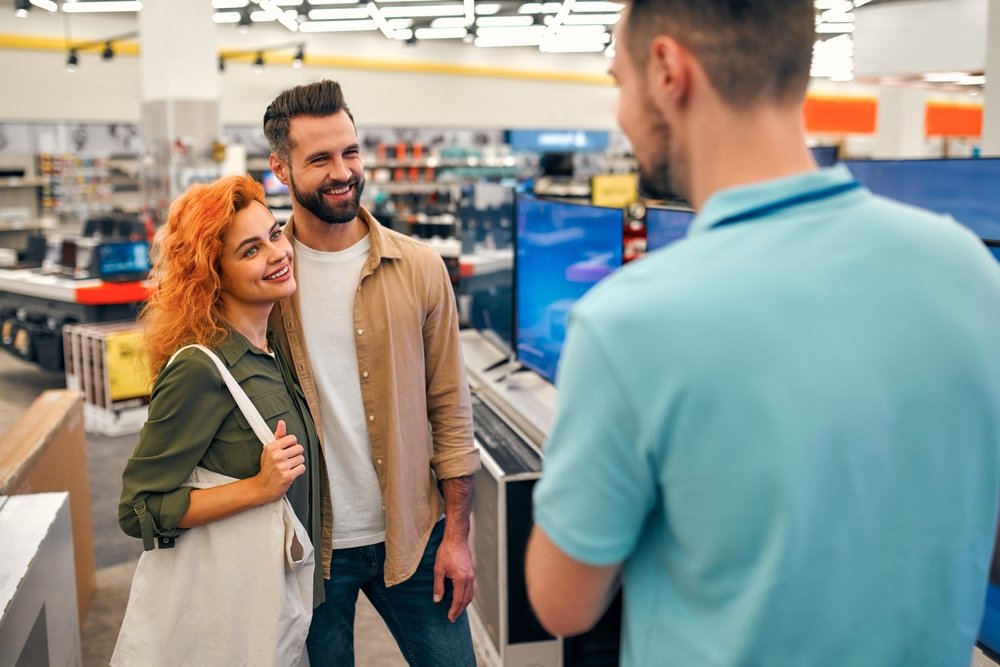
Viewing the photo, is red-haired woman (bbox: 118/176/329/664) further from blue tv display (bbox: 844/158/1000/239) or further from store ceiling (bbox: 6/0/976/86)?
store ceiling (bbox: 6/0/976/86)

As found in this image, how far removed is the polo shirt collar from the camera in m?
0.79

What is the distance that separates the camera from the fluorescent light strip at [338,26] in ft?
50.5

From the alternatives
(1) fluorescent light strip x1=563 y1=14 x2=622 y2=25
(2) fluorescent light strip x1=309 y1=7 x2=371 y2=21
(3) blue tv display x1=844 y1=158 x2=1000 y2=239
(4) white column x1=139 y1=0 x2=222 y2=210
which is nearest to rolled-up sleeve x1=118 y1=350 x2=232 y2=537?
(3) blue tv display x1=844 y1=158 x2=1000 y2=239

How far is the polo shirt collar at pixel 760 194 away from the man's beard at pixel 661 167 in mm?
77

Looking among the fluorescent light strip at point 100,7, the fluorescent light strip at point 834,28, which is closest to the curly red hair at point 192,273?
the fluorescent light strip at point 100,7

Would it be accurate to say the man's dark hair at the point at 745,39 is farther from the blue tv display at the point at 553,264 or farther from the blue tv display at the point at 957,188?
the blue tv display at the point at 957,188

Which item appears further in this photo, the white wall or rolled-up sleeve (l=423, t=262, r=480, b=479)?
the white wall

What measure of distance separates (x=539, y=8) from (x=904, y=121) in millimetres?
7258

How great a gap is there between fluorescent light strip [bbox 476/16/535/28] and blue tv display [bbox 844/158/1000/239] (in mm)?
12841

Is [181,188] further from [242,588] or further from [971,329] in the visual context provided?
[971,329]

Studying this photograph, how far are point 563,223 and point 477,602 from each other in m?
1.43

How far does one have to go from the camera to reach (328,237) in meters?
1.93

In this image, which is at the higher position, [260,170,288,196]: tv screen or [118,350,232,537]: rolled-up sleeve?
[118,350,232,537]: rolled-up sleeve

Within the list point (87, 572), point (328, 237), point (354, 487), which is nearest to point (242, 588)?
point (354, 487)
